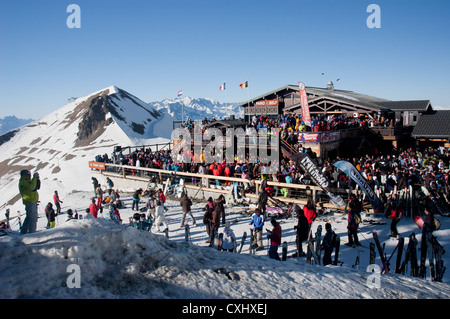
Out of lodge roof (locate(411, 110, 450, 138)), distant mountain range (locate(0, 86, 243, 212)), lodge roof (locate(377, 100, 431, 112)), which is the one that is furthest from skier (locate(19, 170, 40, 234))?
lodge roof (locate(377, 100, 431, 112))

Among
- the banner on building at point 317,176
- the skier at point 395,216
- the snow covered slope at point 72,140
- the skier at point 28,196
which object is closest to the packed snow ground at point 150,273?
the skier at point 28,196

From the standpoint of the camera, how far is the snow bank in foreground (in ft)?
13.9

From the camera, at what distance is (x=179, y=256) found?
17.8 feet

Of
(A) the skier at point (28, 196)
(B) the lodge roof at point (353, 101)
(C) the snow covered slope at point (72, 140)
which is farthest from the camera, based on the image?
(C) the snow covered slope at point (72, 140)

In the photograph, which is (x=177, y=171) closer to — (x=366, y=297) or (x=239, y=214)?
(x=239, y=214)

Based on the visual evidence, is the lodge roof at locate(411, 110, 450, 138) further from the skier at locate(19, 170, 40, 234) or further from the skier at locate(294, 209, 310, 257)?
the skier at locate(19, 170, 40, 234)

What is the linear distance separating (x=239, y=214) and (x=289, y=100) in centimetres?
2033

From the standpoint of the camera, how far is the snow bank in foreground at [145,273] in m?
4.25

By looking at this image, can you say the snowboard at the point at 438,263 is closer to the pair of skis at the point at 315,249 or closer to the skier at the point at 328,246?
the skier at the point at 328,246

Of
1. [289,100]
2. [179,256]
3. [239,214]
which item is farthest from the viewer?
[289,100]

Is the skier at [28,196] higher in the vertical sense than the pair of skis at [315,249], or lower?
higher

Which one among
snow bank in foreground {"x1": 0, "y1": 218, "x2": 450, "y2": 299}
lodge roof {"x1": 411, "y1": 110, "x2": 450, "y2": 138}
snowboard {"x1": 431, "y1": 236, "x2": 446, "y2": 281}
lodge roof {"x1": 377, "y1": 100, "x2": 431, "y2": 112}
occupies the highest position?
lodge roof {"x1": 377, "y1": 100, "x2": 431, "y2": 112}

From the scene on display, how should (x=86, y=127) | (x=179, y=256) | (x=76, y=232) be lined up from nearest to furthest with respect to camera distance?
(x=76, y=232) → (x=179, y=256) → (x=86, y=127)

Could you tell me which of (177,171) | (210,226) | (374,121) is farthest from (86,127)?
(210,226)
